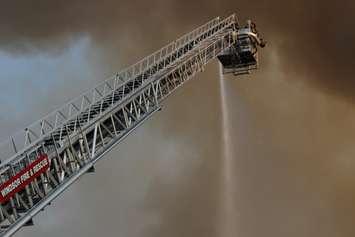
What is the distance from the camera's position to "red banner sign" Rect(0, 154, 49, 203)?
42.9 meters

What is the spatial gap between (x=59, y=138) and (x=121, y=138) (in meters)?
5.66

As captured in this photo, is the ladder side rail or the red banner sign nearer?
the red banner sign

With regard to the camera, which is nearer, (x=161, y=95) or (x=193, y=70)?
(x=161, y=95)

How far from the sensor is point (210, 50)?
218 feet

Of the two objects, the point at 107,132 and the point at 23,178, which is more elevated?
the point at 107,132

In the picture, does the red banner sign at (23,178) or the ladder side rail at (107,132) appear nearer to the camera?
the red banner sign at (23,178)

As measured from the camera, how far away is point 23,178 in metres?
44.1

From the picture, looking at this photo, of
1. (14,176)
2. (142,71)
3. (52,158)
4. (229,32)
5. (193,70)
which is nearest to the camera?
(14,176)

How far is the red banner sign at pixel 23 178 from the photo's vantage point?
42938 millimetres

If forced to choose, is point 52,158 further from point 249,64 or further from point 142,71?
point 249,64

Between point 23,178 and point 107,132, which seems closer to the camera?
point 23,178

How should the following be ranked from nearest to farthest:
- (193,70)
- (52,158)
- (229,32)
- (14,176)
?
(14,176) < (52,158) < (193,70) < (229,32)

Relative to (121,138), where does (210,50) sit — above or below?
above

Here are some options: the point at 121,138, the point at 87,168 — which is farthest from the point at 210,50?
the point at 87,168
